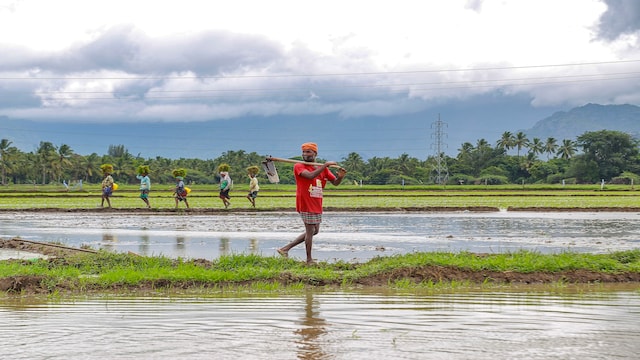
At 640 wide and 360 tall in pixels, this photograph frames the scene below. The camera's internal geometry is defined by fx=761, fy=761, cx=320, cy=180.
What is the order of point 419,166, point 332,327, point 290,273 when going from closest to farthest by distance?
point 332,327
point 290,273
point 419,166

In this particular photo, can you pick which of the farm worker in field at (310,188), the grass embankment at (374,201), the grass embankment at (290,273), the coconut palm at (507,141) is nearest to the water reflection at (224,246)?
the farm worker in field at (310,188)

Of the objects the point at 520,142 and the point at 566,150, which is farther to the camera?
the point at 520,142

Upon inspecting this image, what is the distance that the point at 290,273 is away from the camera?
1026cm

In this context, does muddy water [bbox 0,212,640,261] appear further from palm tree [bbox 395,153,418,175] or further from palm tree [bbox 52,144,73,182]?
palm tree [bbox 52,144,73,182]

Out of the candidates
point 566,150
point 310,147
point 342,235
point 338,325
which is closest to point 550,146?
point 566,150

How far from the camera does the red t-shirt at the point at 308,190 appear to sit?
12023 mm

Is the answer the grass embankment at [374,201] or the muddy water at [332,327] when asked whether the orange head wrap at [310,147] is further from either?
the grass embankment at [374,201]

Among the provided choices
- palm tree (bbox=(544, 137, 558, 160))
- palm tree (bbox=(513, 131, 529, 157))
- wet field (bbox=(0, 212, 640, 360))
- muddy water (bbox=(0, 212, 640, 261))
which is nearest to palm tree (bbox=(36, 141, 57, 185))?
palm tree (bbox=(513, 131, 529, 157))

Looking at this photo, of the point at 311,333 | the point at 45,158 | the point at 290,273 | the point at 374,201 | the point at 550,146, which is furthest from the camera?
the point at 550,146

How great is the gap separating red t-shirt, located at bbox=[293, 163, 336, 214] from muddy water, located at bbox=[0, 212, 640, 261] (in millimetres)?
1366

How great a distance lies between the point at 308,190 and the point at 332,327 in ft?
17.2

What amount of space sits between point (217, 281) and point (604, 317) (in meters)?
4.84

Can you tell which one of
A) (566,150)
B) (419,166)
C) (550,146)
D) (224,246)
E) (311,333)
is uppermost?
(550,146)

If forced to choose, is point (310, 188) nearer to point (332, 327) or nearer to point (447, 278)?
point (447, 278)
